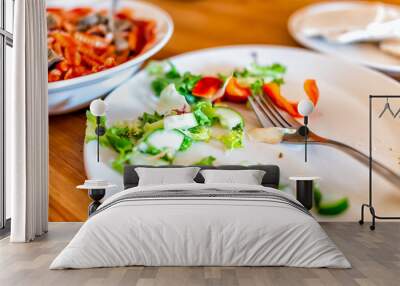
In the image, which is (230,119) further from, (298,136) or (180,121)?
(298,136)

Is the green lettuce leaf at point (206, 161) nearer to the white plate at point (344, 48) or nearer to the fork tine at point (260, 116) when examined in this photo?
the fork tine at point (260, 116)

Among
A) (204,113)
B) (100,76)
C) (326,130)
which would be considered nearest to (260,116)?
(204,113)

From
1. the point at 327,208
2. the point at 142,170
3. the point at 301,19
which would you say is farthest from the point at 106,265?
the point at 301,19

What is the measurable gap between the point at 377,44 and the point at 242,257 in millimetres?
A: 3255

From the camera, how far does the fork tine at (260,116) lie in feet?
19.4

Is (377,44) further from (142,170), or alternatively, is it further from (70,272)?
(70,272)

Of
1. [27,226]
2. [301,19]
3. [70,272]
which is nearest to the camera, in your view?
[70,272]

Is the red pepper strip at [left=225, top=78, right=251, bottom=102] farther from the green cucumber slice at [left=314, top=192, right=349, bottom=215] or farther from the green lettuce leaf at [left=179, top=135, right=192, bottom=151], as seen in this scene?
the green cucumber slice at [left=314, top=192, right=349, bottom=215]

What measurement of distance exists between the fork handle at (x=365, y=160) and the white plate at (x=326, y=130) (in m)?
0.05

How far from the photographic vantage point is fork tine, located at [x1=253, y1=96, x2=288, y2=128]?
5.92 meters

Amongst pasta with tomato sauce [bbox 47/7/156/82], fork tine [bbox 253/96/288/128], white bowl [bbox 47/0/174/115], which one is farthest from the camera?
pasta with tomato sauce [bbox 47/7/156/82]

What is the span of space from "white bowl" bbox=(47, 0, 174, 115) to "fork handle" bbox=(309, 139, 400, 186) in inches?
75.6

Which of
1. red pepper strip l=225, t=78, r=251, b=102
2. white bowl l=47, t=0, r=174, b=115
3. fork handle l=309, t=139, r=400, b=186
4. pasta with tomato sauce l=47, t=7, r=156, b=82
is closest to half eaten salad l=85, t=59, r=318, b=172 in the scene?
red pepper strip l=225, t=78, r=251, b=102

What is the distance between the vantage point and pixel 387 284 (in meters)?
3.36
